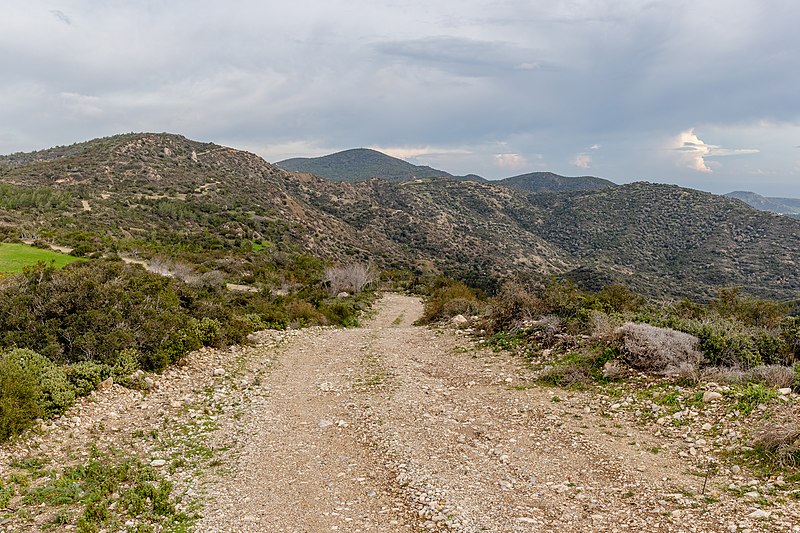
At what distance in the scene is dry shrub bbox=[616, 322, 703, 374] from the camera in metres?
8.70

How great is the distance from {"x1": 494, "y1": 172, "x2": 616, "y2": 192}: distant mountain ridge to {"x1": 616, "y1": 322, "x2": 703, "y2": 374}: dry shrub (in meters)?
144

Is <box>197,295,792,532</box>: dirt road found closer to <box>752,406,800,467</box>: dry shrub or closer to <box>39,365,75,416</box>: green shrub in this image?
<box>752,406,800,467</box>: dry shrub

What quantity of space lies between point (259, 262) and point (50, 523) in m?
31.2

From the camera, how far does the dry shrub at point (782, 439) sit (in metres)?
5.34

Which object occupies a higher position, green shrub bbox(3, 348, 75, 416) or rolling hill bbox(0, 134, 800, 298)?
rolling hill bbox(0, 134, 800, 298)

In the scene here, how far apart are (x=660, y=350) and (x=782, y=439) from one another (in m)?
3.43

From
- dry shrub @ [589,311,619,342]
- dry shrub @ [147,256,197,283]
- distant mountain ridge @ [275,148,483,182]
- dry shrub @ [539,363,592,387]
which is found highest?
distant mountain ridge @ [275,148,483,182]

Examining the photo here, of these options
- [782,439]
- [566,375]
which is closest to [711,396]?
[782,439]

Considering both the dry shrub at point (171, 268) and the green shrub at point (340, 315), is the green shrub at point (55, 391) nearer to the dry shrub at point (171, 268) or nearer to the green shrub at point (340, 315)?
the green shrub at point (340, 315)

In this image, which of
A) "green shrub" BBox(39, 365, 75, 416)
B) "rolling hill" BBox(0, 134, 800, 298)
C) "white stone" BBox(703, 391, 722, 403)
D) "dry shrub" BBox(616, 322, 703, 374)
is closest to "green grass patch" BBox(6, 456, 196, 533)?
"green shrub" BBox(39, 365, 75, 416)

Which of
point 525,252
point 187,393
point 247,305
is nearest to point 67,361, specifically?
point 187,393

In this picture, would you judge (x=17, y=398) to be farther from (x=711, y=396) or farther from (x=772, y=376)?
(x=772, y=376)

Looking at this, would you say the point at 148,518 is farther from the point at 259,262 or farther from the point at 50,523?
the point at 259,262

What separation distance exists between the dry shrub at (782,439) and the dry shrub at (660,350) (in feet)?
8.13
